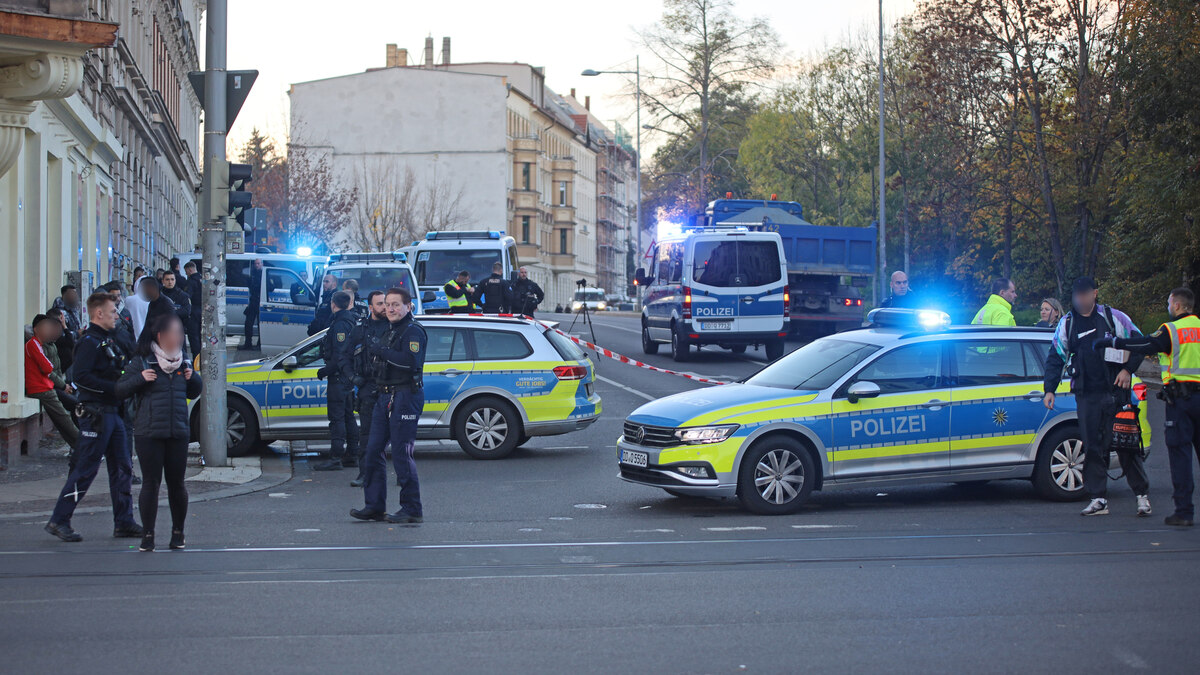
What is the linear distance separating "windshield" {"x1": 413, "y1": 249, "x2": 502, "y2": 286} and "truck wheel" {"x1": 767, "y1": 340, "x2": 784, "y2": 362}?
6.31 metres

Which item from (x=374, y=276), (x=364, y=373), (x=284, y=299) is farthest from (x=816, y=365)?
(x=284, y=299)

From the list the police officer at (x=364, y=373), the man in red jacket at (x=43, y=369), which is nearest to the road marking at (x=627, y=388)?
the police officer at (x=364, y=373)

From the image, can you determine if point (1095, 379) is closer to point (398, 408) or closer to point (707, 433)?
point (707, 433)

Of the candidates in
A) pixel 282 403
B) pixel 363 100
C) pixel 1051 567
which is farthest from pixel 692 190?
pixel 1051 567

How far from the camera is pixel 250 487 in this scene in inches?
504

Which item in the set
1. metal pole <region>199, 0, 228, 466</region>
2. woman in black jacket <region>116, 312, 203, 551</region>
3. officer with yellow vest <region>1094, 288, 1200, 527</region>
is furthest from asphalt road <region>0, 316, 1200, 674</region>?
metal pole <region>199, 0, 228, 466</region>

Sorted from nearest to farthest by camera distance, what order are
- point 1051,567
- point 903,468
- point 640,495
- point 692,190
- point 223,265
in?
1. point 1051,567
2. point 903,468
3. point 640,495
4. point 223,265
5. point 692,190

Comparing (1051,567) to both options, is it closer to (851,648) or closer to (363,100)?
(851,648)

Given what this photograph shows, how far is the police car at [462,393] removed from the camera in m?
14.9

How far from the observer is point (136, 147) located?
31297 millimetres

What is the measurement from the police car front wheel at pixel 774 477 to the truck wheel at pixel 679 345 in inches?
653

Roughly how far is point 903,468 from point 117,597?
6290 millimetres

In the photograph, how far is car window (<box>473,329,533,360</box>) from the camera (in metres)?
15.2

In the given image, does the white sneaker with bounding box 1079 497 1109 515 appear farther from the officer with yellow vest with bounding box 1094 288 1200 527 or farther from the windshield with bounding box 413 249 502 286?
the windshield with bounding box 413 249 502 286
